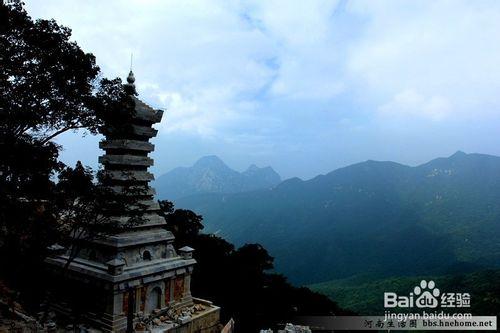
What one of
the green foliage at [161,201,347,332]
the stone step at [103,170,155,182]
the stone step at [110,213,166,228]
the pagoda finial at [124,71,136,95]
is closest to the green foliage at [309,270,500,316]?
the green foliage at [161,201,347,332]

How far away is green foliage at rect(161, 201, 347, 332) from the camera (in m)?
25.2

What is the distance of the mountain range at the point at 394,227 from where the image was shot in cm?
9612

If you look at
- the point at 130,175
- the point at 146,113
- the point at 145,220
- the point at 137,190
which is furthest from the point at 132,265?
the point at 146,113

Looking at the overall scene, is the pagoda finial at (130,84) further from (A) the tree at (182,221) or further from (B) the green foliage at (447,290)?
(B) the green foliage at (447,290)

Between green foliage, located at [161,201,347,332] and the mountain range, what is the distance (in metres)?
56.0

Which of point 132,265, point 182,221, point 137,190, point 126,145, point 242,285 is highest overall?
point 126,145

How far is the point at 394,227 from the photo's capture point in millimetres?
136500

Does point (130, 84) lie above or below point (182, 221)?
above

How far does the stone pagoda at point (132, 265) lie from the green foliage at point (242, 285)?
5.94 m

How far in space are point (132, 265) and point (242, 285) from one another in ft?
40.3

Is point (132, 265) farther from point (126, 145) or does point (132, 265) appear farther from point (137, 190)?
point (126, 145)

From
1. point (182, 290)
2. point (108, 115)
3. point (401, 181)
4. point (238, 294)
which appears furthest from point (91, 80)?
point (401, 181)

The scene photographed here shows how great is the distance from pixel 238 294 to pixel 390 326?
10241 millimetres

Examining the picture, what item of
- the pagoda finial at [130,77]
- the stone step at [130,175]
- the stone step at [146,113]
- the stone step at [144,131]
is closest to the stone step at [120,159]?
the stone step at [130,175]
